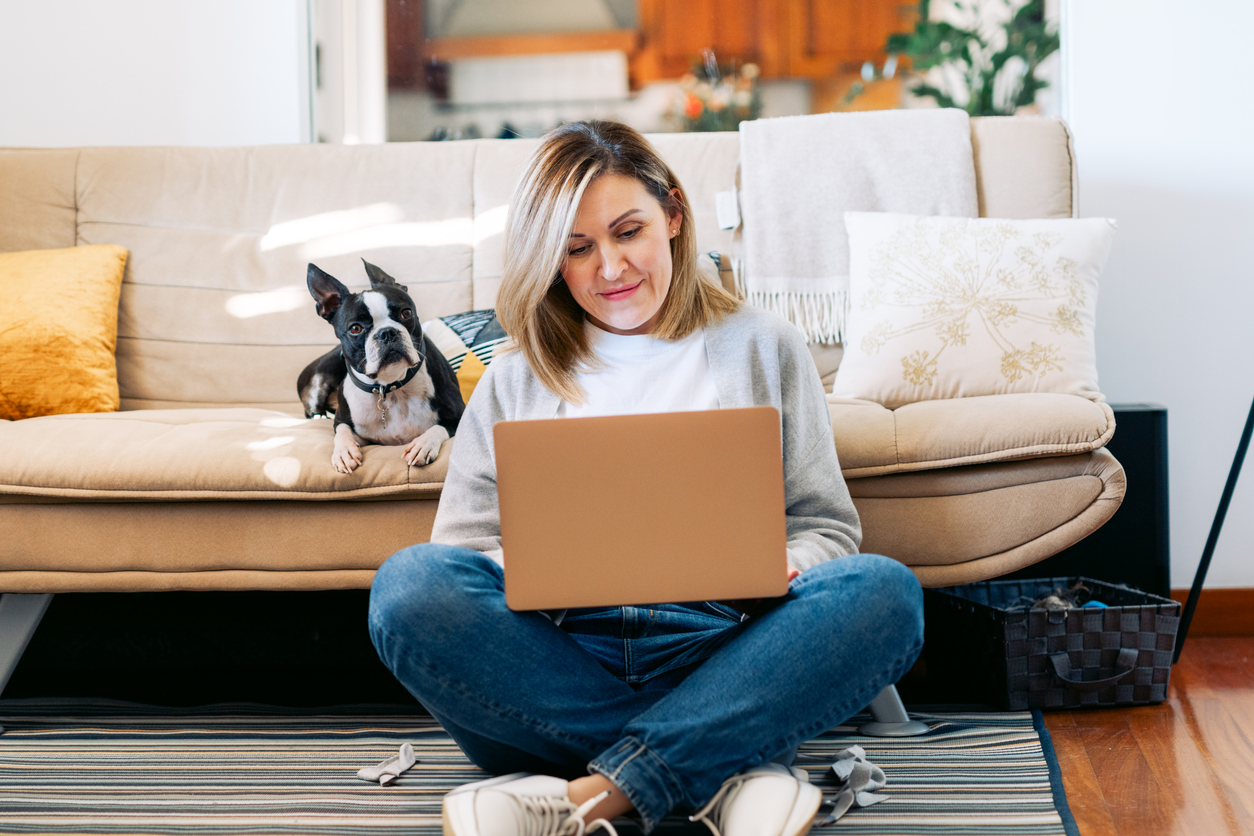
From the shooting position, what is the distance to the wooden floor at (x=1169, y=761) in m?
1.09

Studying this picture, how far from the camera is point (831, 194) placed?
1.94 m

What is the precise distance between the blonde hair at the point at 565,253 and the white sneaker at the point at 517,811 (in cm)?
47

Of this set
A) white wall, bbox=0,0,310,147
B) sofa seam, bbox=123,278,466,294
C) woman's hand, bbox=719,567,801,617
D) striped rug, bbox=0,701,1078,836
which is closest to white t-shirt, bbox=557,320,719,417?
woman's hand, bbox=719,567,801,617

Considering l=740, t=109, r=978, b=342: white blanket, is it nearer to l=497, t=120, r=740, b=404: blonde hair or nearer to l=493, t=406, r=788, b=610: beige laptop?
l=497, t=120, r=740, b=404: blonde hair

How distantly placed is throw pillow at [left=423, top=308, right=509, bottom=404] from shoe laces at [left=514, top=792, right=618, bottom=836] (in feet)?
2.93

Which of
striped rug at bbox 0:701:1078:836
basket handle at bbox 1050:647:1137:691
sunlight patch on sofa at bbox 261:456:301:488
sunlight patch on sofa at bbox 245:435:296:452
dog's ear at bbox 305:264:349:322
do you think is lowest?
striped rug at bbox 0:701:1078:836

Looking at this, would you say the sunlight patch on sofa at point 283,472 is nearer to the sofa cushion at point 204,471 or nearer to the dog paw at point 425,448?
the sofa cushion at point 204,471

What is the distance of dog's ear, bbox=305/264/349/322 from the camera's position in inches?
58.2

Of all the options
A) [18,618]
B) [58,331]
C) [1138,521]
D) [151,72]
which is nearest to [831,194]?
[1138,521]

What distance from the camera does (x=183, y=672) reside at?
1.77 m

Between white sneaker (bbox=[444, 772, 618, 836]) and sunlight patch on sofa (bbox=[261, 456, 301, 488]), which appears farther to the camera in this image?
sunlight patch on sofa (bbox=[261, 456, 301, 488])

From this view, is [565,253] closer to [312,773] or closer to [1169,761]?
[312,773]

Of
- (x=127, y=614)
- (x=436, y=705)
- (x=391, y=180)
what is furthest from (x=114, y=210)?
(x=436, y=705)

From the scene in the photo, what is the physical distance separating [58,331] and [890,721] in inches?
64.5
